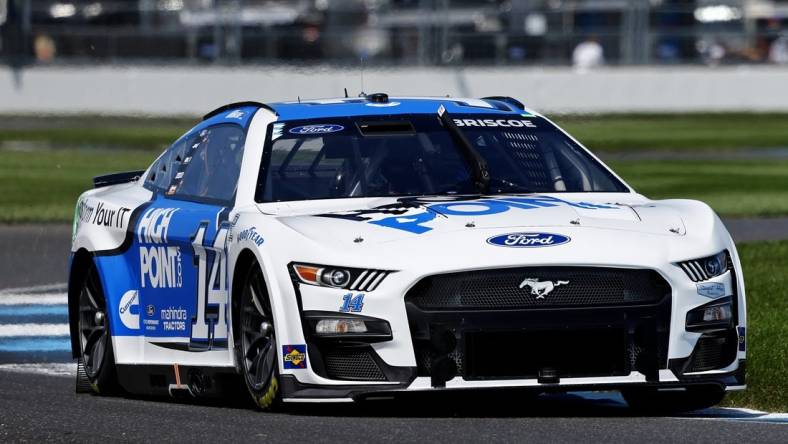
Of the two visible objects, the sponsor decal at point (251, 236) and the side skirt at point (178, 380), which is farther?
the side skirt at point (178, 380)

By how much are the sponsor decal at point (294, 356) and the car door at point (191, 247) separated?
0.71m

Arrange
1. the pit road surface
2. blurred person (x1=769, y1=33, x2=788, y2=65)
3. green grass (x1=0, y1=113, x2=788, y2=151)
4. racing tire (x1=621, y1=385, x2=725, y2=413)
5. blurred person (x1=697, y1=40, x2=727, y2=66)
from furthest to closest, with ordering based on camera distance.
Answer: blurred person (x1=697, y1=40, x2=727, y2=66) → blurred person (x1=769, y1=33, x2=788, y2=65) → green grass (x1=0, y1=113, x2=788, y2=151) → racing tire (x1=621, y1=385, x2=725, y2=413) → the pit road surface

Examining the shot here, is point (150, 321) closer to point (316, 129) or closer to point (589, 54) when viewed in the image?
point (316, 129)

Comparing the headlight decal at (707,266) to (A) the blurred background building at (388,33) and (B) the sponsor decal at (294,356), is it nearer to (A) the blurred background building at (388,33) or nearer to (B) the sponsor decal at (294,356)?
(B) the sponsor decal at (294,356)

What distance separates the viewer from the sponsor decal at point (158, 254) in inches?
316

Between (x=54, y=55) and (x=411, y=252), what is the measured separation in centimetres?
3450

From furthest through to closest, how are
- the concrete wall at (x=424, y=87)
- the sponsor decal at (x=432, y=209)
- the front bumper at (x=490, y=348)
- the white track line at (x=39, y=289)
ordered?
1. the concrete wall at (x=424, y=87)
2. the white track line at (x=39, y=289)
3. the sponsor decal at (x=432, y=209)
4. the front bumper at (x=490, y=348)

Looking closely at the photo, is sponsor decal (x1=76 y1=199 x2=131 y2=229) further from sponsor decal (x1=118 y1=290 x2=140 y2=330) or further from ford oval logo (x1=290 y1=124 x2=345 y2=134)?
ford oval logo (x1=290 y1=124 x2=345 y2=134)

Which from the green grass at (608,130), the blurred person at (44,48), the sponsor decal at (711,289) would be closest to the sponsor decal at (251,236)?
the sponsor decal at (711,289)

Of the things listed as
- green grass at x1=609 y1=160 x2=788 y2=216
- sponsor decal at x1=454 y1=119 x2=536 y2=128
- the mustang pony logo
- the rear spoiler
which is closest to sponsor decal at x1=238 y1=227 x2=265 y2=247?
the mustang pony logo

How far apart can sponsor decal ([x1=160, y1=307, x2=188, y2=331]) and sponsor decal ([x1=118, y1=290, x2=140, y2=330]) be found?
0.22 m

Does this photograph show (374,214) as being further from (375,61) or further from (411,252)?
(375,61)

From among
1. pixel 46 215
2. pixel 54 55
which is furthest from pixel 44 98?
pixel 46 215

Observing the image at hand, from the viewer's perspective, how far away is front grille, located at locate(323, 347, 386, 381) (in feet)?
22.1
